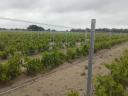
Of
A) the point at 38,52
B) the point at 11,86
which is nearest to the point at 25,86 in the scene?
the point at 11,86

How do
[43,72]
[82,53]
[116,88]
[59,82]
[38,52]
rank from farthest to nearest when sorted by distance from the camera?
[38,52] < [82,53] < [43,72] < [59,82] < [116,88]

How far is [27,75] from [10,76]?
2.96ft

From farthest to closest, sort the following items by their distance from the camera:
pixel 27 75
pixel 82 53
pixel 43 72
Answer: pixel 82 53 < pixel 43 72 < pixel 27 75

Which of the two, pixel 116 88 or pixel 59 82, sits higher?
pixel 116 88

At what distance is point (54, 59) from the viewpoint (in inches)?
365

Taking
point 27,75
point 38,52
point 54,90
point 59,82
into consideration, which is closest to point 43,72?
point 27,75

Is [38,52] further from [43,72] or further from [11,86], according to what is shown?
[11,86]

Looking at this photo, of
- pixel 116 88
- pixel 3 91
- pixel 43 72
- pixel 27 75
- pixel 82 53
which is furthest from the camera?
pixel 82 53

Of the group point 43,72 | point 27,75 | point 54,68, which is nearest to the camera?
point 27,75

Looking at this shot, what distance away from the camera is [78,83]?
6.90 m

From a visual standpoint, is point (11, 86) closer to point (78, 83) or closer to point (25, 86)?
point (25, 86)

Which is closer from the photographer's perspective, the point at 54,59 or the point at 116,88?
the point at 116,88

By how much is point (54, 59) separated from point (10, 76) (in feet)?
8.79

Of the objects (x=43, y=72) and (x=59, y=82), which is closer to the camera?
(x=59, y=82)
